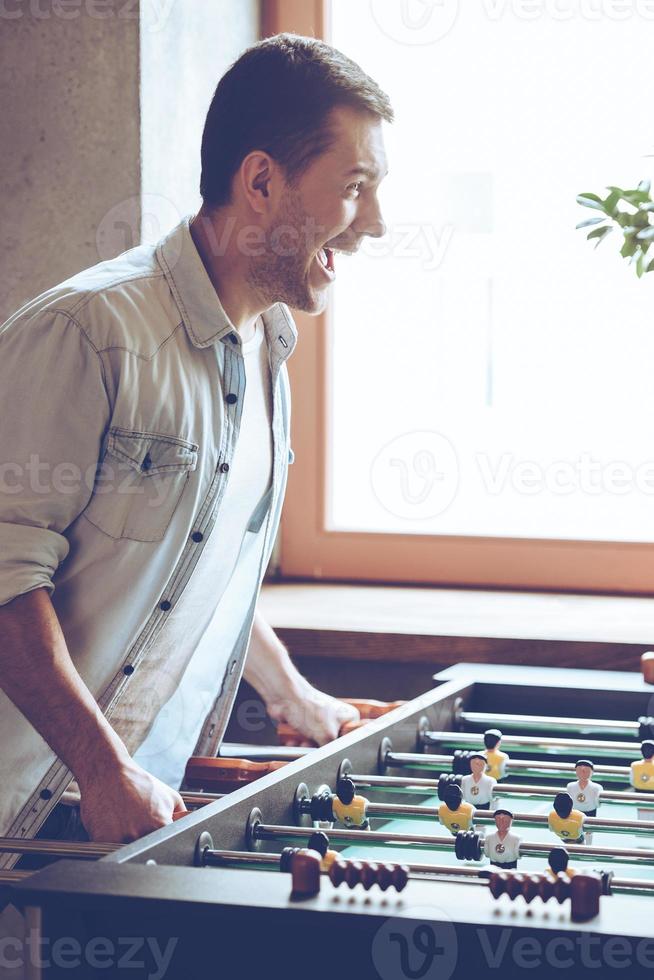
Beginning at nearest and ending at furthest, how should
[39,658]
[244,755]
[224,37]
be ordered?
1. [39,658]
2. [244,755]
3. [224,37]

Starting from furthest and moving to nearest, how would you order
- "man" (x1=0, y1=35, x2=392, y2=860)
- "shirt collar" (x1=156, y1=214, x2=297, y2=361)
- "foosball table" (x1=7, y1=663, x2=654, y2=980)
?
"shirt collar" (x1=156, y1=214, x2=297, y2=361), "man" (x1=0, y1=35, x2=392, y2=860), "foosball table" (x1=7, y1=663, x2=654, y2=980)

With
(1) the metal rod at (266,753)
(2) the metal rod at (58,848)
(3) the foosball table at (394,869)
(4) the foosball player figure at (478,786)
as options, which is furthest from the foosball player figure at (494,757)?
(2) the metal rod at (58,848)

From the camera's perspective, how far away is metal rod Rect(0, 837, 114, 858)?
3.39 ft

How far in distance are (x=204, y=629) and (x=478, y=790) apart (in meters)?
0.45

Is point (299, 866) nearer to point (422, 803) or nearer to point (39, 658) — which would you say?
point (39, 658)

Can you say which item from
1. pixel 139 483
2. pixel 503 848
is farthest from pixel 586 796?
pixel 139 483

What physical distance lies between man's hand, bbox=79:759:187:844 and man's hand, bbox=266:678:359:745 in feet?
1.72

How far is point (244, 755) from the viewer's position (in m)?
1.66

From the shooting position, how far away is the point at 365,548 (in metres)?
2.78

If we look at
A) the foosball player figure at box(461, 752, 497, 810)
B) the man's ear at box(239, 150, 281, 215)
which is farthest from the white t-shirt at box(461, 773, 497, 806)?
the man's ear at box(239, 150, 281, 215)

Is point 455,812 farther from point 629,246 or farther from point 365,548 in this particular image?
point 365,548

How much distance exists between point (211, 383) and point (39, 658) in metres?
0.42

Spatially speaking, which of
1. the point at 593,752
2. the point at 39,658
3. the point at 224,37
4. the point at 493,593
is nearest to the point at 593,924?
the point at 39,658

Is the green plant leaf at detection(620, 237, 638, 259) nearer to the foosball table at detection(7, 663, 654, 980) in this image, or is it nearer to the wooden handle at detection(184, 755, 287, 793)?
the foosball table at detection(7, 663, 654, 980)
